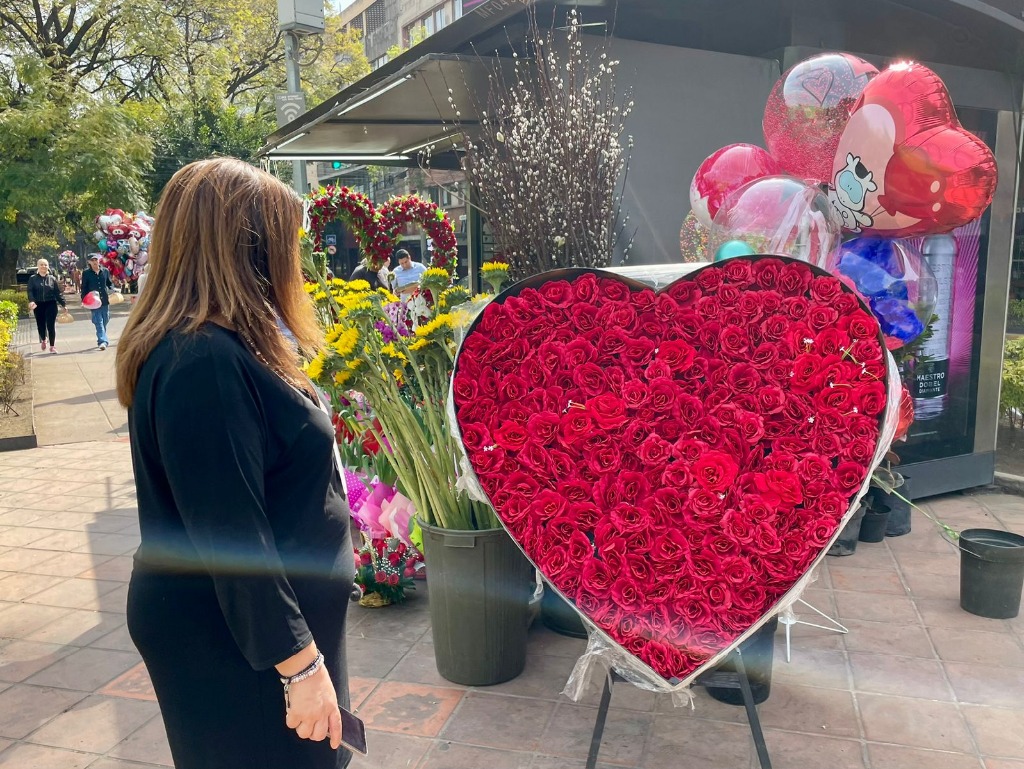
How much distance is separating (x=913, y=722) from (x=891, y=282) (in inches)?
79.6

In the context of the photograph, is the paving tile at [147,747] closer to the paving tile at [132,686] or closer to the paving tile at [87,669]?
the paving tile at [132,686]

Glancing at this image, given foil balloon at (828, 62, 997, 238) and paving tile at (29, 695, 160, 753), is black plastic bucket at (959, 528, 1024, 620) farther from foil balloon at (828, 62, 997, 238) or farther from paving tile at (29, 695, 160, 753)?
paving tile at (29, 695, 160, 753)

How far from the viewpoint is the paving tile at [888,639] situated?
369cm

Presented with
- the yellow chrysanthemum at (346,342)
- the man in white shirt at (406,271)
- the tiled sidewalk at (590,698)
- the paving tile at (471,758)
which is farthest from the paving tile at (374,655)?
the man in white shirt at (406,271)

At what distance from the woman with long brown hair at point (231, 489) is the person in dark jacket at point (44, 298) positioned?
15771 mm

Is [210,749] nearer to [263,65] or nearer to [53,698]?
[53,698]

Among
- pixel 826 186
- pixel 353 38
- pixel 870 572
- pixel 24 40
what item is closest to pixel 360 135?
pixel 826 186

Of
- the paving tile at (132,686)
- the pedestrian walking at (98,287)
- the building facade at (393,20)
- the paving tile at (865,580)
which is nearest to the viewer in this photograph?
the paving tile at (132,686)

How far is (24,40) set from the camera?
2558 cm

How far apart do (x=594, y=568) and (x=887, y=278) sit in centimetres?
266

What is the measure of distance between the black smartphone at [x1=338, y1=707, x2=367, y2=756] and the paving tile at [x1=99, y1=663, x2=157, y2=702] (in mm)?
2081

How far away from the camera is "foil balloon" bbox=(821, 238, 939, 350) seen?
391cm

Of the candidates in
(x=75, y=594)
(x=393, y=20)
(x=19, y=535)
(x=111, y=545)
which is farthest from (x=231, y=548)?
(x=393, y=20)

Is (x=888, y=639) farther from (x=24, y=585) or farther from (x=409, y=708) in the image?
(x=24, y=585)
